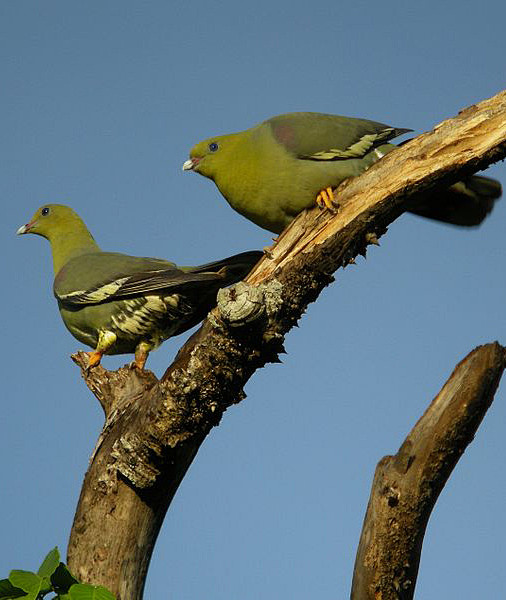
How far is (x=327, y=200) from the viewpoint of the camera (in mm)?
4902

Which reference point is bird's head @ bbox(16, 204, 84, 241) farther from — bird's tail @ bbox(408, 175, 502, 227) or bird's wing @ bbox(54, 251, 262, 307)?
bird's tail @ bbox(408, 175, 502, 227)

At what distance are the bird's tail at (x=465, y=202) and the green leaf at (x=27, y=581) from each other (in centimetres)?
315

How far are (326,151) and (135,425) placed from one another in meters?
2.12

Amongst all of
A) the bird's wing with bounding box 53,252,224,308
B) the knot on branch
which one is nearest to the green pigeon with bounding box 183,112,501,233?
the bird's wing with bounding box 53,252,224,308

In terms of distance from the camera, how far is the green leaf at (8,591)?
3604 mm

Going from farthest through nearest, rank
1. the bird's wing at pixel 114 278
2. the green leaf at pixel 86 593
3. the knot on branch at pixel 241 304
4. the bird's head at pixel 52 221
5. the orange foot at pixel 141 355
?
the bird's head at pixel 52 221 → the orange foot at pixel 141 355 → the bird's wing at pixel 114 278 → the knot on branch at pixel 241 304 → the green leaf at pixel 86 593

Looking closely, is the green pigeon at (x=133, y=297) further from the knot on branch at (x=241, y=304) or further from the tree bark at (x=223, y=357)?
the knot on branch at (x=241, y=304)

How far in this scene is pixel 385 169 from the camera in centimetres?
468

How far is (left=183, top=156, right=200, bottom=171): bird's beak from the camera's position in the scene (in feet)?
19.8

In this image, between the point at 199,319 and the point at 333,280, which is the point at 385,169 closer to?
the point at 333,280

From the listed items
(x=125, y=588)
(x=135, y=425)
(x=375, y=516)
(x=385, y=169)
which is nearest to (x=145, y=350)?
(x=135, y=425)

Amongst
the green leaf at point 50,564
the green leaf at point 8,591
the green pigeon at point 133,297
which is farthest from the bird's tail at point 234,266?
the green leaf at point 8,591

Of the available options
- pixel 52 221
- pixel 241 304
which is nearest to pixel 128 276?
pixel 52 221

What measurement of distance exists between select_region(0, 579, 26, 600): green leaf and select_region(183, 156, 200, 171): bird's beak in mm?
3360
